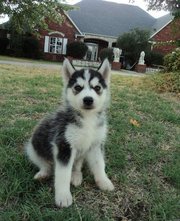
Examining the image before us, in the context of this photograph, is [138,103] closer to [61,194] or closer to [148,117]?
[148,117]

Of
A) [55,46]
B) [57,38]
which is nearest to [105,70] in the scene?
[55,46]

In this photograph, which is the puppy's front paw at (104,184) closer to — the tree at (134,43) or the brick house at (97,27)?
the tree at (134,43)

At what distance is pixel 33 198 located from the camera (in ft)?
11.0

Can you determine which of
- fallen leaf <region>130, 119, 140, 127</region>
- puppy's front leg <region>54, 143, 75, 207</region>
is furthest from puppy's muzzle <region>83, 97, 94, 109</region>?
fallen leaf <region>130, 119, 140, 127</region>

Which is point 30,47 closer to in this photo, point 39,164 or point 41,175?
point 39,164

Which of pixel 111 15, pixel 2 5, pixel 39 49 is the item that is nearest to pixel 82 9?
pixel 111 15

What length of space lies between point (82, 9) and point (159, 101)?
118 ft

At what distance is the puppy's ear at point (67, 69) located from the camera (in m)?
3.63

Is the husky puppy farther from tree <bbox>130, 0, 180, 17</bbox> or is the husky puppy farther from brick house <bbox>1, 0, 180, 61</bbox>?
brick house <bbox>1, 0, 180, 61</bbox>

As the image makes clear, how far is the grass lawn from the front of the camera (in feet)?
10.7

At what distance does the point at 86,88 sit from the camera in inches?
136

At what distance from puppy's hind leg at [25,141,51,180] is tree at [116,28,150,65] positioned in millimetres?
30537

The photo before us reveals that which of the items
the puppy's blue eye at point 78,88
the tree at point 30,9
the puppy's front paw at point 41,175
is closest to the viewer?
the puppy's blue eye at point 78,88

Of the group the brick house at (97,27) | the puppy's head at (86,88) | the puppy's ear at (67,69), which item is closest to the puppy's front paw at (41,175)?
the puppy's head at (86,88)
